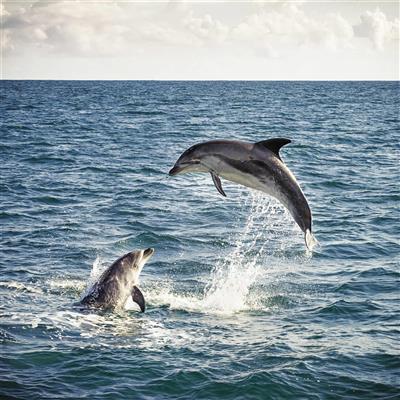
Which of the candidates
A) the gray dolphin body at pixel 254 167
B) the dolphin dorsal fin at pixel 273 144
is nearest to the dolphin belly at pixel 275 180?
the gray dolphin body at pixel 254 167

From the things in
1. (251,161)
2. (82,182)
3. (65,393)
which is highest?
(251,161)

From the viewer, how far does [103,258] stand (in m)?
19.6

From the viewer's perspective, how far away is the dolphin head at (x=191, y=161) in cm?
1129

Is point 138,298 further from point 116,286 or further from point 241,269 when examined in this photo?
point 241,269

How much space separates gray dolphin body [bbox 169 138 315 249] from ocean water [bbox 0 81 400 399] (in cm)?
290

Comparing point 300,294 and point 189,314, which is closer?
point 189,314

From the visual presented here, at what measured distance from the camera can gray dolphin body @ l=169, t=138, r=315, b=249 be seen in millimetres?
11156

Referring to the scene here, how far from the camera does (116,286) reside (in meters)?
15.1

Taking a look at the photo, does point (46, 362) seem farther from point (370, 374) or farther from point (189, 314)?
point (370, 374)

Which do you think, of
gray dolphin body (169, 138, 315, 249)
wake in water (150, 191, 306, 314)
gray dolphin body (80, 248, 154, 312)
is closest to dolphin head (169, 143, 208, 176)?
gray dolphin body (169, 138, 315, 249)

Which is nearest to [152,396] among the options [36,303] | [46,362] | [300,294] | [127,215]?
[46,362]

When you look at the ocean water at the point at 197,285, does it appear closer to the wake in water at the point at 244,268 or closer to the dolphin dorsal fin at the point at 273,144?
the wake in water at the point at 244,268

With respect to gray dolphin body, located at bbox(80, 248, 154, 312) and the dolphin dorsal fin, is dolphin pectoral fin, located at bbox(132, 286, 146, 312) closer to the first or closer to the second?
gray dolphin body, located at bbox(80, 248, 154, 312)

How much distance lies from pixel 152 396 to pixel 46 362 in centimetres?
216
